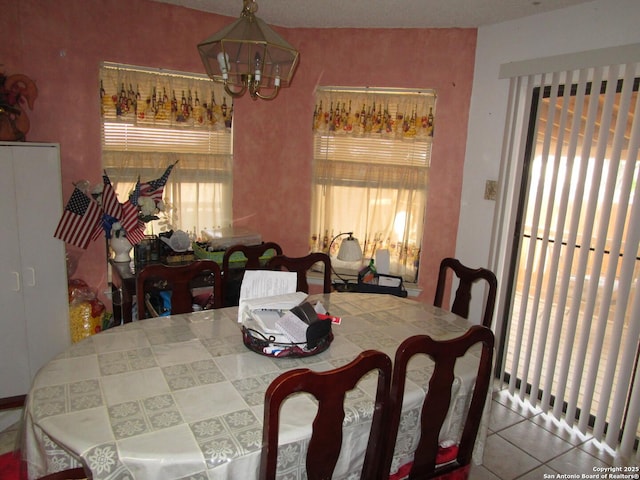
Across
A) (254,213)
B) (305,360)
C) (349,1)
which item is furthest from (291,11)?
(305,360)

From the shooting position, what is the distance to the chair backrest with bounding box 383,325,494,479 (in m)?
1.36

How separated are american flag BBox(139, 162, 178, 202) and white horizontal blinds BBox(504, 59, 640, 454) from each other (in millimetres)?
2425

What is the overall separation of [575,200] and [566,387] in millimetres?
1230

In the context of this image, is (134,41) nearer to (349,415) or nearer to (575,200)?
(349,415)

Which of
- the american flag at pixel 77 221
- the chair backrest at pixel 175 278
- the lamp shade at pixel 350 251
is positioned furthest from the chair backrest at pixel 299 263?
the american flag at pixel 77 221

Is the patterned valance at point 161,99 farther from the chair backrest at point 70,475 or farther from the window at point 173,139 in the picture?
the chair backrest at point 70,475

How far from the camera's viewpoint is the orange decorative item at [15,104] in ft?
8.20

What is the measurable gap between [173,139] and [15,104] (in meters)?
0.95

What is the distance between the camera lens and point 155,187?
2.94 m

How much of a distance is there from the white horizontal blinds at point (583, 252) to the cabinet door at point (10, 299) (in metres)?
3.18

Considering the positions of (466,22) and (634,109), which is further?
(466,22)

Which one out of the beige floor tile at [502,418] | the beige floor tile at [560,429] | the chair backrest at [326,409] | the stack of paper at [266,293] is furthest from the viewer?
the beige floor tile at [502,418]

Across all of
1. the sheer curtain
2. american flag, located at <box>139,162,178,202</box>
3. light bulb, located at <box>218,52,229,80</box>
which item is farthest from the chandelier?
the sheer curtain

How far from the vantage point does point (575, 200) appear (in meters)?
2.60
